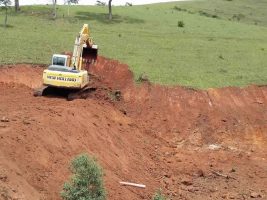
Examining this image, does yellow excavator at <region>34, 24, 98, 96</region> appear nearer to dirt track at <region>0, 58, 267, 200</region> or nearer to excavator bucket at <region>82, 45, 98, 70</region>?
dirt track at <region>0, 58, 267, 200</region>

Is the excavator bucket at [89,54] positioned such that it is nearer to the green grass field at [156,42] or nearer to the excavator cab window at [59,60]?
the green grass field at [156,42]

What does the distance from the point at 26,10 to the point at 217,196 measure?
38070 millimetres

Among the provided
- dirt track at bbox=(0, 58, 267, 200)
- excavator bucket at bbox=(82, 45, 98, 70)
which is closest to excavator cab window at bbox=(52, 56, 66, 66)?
dirt track at bbox=(0, 58, 267, 200)

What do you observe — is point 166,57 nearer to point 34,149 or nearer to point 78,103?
point 78,103

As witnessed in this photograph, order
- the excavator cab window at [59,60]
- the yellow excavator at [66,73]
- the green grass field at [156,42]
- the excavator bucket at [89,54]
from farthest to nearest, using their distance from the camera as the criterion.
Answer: the green grass field at [156,42], the excavator bucket at [89,54], the excavator cab window at [59,60], the yellow excavator at [66,73]

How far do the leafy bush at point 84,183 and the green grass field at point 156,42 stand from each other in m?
13.1

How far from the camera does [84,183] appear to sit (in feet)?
45.4

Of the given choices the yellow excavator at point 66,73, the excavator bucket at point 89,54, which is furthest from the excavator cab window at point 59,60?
the excavator bucket at point 89,54

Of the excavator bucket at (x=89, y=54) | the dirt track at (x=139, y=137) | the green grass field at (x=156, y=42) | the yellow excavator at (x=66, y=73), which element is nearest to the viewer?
the dirt track at (x=139, y=137)

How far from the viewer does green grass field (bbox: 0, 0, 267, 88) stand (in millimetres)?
28547

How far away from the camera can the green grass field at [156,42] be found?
1124 inches

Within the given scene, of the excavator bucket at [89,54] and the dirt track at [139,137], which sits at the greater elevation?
the excavator bucket at [89,54]

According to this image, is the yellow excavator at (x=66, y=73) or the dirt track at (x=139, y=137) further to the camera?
the yellow excavator at (x=66, y=73)

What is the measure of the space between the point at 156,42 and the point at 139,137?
1670 centimetres
